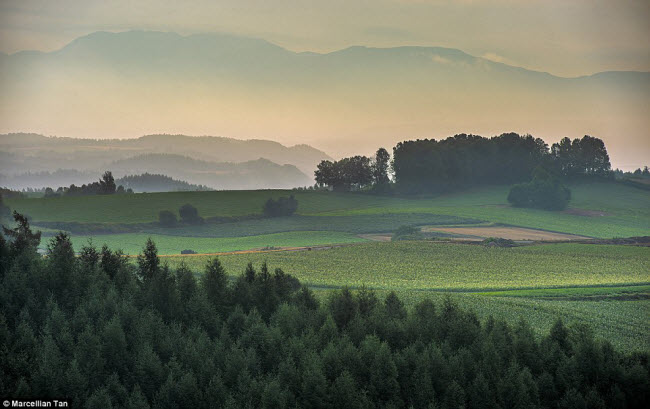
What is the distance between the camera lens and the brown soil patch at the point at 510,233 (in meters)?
129

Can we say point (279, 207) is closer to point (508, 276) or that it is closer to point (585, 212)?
point (585, 212)

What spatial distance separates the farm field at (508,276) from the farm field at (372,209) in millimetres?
32094

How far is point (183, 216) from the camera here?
481ft

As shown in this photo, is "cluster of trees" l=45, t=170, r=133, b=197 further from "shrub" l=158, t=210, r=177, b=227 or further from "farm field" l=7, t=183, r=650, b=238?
"shrub" l=158, t=210, r=177, b=227

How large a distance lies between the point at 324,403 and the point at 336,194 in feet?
469

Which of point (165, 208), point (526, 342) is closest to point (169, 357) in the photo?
point (526, 342)

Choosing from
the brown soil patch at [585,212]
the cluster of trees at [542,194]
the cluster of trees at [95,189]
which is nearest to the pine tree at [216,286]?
the brown soil patch at [585,212]

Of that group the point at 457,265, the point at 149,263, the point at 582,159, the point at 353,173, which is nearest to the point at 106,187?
the point at 353,173

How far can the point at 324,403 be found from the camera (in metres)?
40.5

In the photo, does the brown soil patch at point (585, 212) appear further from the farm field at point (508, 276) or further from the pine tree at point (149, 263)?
the pine tree at point (149, 263)

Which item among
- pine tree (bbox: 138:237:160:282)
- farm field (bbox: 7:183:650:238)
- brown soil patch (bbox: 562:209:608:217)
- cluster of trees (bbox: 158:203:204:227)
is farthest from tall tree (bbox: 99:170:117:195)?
pine tree (bbox: 138:237:160:282)

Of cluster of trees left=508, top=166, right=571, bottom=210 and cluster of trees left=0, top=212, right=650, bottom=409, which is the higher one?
cluster of trees left=508, top=166, right=571, bottom=210

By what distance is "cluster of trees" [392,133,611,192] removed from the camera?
7520 inches

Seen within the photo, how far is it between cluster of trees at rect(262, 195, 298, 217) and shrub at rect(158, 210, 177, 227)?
20.4 meters
